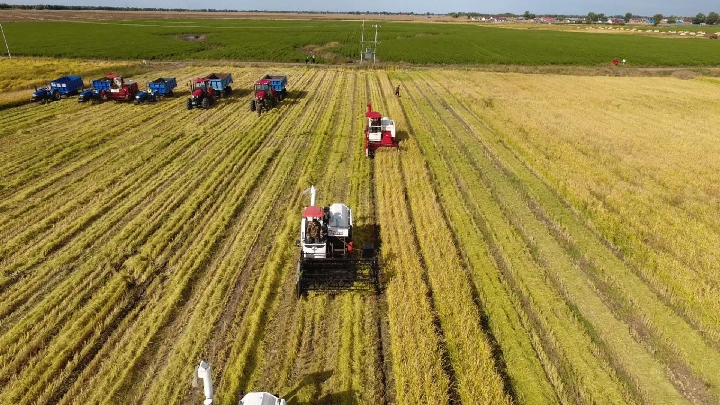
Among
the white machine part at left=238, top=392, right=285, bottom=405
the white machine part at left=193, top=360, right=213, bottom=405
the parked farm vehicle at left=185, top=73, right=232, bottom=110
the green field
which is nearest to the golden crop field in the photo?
the white machine part at left=238, top=392, right=285, bottom=405

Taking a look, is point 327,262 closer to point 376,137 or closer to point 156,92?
point 376,137

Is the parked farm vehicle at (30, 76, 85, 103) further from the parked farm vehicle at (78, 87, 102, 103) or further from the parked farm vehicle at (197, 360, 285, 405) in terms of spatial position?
the parked farm vehicle at (197, 360, 285, 405)

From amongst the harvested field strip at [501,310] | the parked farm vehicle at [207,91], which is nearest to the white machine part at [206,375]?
the harvested field strip at [501,310]

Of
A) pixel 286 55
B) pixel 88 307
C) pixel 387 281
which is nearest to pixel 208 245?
pixel 88 307

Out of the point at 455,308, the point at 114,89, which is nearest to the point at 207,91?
the point at 114,89

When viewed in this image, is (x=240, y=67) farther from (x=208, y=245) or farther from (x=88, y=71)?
(x=208, y=245)

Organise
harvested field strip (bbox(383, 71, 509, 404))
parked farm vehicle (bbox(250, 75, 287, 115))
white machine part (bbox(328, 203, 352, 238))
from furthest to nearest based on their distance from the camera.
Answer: parked farm vehicle (bbox(250, 75, 287, 115)), white machine part (bbox(328, 203, 352, 238)), harvested field strip (bbox(383, 71, 509, 404))
